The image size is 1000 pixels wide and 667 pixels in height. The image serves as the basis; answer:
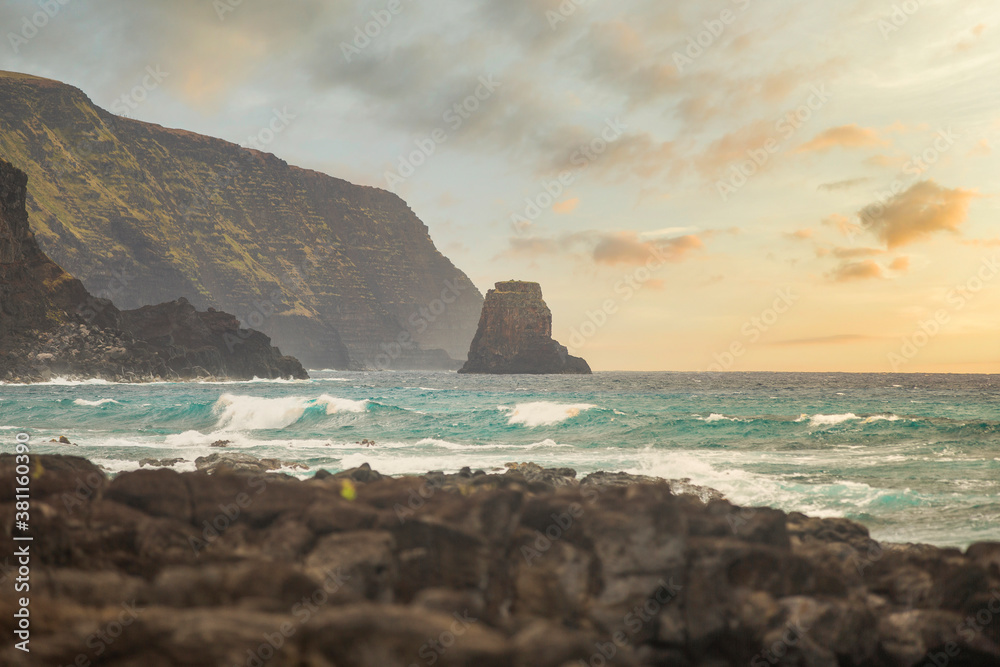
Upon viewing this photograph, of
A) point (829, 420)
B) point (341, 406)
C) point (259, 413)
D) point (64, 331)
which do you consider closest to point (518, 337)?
point (64, 331)

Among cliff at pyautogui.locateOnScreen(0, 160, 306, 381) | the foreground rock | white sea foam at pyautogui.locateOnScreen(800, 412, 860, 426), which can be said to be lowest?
white sea foam at pyautogui.locateOnScreen(800, 412, 860, 426)

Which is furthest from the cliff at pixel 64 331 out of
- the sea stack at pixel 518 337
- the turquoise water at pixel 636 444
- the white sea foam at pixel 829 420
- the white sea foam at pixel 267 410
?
the white sea foam at pixel 829 420

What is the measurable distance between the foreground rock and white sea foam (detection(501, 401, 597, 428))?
25.3 metres

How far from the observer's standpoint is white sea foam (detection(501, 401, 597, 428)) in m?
33.6

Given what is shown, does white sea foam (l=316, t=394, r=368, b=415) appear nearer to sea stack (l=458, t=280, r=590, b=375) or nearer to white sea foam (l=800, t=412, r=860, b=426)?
white sea foam (l=800, t=412, r=860, b=426)

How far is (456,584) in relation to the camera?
6.55 metres

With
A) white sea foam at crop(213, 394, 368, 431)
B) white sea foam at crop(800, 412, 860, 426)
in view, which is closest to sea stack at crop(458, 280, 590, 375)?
white sea foam at crop(213, 394, 368, 431)

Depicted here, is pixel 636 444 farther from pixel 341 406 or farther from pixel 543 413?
pixel 341 406

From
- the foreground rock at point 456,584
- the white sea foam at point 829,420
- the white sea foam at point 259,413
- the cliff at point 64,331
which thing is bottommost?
the white sea foam at point 259,413

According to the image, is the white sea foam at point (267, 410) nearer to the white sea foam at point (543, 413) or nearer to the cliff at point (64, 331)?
the white sea foam at point (543, 413)

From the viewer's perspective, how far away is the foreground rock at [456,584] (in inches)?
195

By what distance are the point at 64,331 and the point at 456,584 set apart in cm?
10328

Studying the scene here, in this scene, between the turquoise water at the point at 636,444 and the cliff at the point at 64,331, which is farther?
the cliff at the point at 64,331

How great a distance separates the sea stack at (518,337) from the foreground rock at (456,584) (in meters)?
162
